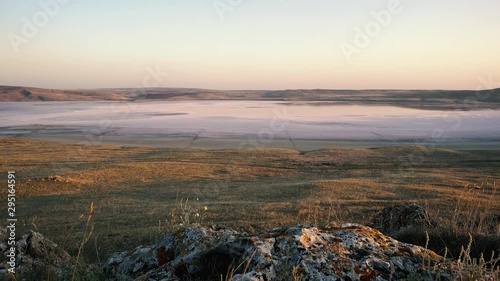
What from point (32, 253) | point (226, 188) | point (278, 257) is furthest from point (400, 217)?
point (226, 188)

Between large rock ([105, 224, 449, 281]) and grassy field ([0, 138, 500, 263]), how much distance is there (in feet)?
1.91

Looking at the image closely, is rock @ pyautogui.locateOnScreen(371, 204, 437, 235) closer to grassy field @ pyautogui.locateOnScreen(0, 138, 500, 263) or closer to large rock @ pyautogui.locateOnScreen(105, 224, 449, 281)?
grassy field @ pyautogui.locateOnScreen(0, 138, 500, 263)

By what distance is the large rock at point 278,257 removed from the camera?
2832mm

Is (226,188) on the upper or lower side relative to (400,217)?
lower

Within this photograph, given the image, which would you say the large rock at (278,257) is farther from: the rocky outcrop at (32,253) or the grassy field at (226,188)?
the rocky outcrop at (32,253)

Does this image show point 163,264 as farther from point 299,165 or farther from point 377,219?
point 299,165

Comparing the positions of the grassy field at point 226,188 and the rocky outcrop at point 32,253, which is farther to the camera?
the grassy field at point 226,188

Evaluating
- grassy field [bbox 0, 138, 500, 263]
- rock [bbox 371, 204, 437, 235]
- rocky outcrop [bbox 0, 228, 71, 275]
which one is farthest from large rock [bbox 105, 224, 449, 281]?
rock [bbox 371, 204, 437, 235]

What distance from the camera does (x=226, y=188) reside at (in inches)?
876

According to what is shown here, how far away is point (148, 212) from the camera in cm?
1443

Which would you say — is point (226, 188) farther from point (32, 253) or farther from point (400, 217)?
point (32, 253)

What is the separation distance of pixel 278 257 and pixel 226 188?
1943 centimetres

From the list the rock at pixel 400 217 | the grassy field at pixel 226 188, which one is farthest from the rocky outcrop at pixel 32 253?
the rock at pixel 400 217

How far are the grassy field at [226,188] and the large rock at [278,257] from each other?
22.9 inches
